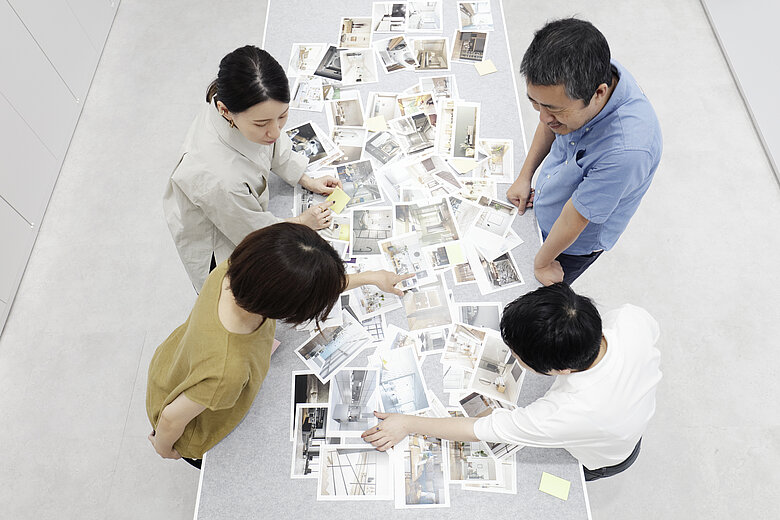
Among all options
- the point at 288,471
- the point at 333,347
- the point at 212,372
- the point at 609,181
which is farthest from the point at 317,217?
the point at 609,181

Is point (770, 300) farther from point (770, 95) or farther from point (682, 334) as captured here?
point (770, 95)

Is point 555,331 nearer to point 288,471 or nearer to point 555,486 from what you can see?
point 555,486

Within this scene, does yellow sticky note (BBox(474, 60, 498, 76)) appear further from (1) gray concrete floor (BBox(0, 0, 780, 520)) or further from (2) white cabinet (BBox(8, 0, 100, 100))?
(2) white cabinet (BBox(8, 0, 100, 100))

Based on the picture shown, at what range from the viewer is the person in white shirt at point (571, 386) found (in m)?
1.24

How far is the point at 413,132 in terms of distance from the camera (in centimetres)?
190

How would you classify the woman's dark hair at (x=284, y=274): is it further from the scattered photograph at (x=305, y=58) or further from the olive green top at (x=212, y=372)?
the scattered photograph at (x=305, y=58)

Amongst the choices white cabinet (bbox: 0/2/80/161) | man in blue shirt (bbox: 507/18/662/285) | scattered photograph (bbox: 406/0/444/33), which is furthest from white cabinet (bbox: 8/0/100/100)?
man in blue shirt (bbox: 507/18/662/285)

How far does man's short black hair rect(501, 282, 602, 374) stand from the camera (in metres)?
1.22

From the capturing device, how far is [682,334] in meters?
2.57

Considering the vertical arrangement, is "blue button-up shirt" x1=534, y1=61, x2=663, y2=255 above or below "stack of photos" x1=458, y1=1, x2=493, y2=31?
above

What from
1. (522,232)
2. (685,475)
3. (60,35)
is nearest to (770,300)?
(685,475)

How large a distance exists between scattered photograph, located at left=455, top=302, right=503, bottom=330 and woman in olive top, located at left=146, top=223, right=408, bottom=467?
461 mm

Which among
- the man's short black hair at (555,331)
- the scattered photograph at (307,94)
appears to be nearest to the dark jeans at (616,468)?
the man's short black hair at (555,331)

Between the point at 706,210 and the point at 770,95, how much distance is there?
78cm
